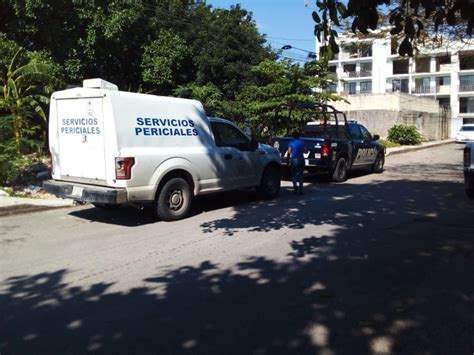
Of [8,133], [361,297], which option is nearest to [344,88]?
[8,133]

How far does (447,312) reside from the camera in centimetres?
460

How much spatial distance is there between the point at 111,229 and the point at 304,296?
14.6 ft

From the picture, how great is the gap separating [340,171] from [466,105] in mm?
63301

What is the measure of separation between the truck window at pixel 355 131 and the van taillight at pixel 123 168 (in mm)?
9301

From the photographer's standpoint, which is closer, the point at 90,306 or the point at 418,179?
the point at 90,306

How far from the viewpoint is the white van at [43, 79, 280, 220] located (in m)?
8.38

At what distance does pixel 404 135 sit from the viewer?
32.6 meters

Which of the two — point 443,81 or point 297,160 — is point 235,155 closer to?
point 297,160

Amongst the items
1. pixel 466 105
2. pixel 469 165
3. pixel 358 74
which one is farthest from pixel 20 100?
pixel 358 74

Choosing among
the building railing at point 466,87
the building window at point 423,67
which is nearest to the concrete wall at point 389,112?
the building railing at point 466,87

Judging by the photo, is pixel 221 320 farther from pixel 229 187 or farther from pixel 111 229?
pixel 229 187

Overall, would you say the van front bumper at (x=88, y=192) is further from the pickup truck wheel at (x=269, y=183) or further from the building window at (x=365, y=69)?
the building window at (x=365, y=69)

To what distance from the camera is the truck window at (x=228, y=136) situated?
10383mm

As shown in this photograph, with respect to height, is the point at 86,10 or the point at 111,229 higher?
the point at 86,10
